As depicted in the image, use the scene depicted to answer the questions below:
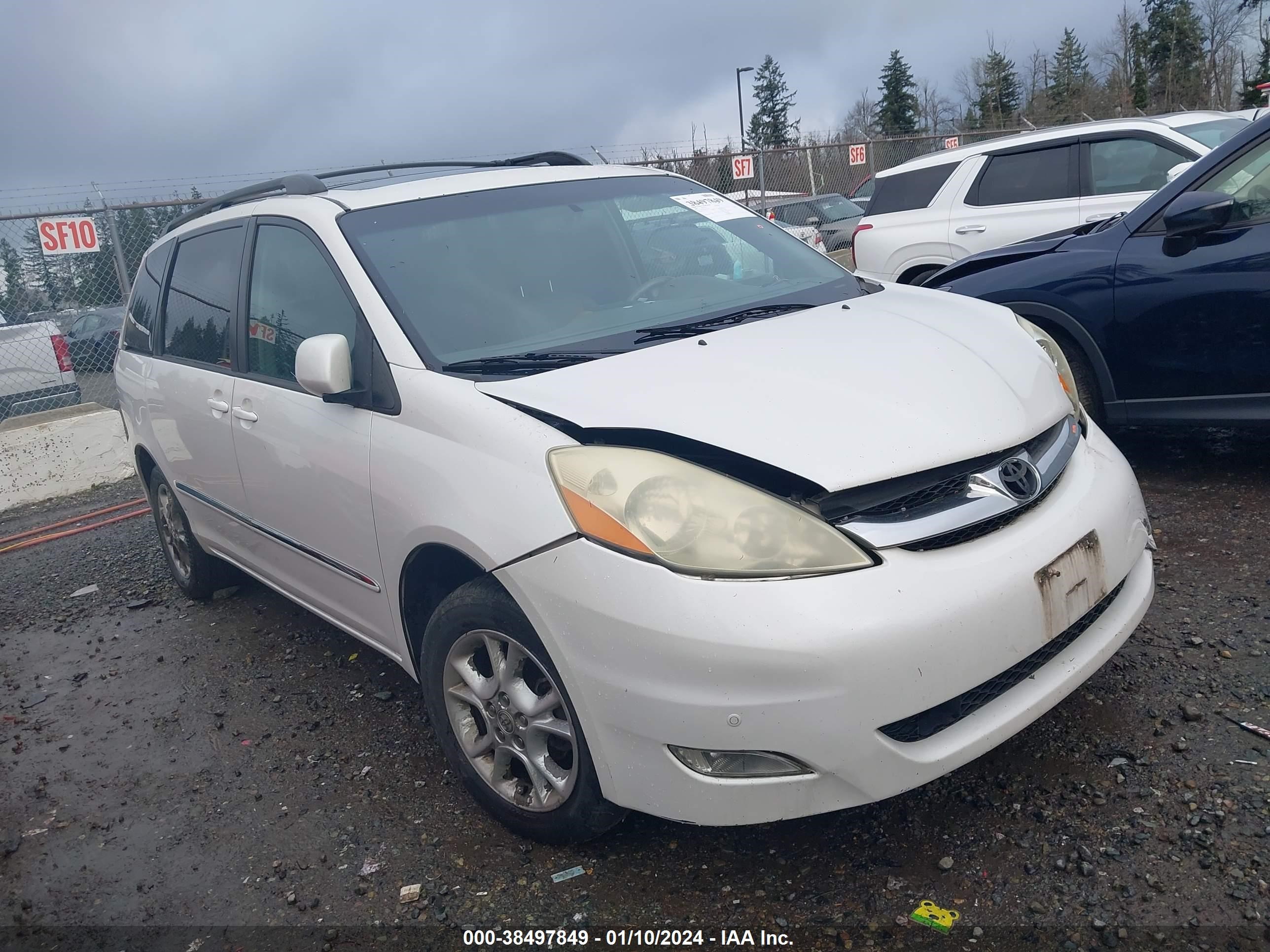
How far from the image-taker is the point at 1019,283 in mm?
5047

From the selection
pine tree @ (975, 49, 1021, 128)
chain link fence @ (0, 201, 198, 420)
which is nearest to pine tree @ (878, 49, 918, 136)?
pine tree @ (975, 49, 1021, 128)

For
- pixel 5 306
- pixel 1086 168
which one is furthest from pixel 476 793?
pixel 5 306

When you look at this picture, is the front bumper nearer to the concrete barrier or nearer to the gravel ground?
the gravel ground

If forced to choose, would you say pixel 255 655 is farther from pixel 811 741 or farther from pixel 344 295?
pixel 811 741

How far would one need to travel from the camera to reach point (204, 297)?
4320 millimetres

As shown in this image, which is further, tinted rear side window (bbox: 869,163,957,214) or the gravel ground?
tinted rear side window (bbox: 869,163,957,214)

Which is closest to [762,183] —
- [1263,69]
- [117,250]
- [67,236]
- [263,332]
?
[117,250]

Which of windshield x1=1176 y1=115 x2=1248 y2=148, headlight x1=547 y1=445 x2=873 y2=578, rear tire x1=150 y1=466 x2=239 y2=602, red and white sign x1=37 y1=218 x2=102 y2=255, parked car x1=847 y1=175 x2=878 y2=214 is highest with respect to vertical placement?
red and white sign x1=37 y1=218 x2=102 y2=255

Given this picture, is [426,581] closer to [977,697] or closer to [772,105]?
[977,697]

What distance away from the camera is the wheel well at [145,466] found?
17.1ft

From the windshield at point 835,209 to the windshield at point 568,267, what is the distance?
15584mm

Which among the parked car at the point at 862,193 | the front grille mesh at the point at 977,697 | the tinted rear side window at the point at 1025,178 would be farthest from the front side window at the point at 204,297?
the parked car at the point at 862,193

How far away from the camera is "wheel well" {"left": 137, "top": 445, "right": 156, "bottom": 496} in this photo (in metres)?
5.21

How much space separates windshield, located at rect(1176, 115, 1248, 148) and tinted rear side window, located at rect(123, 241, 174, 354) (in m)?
6.96
